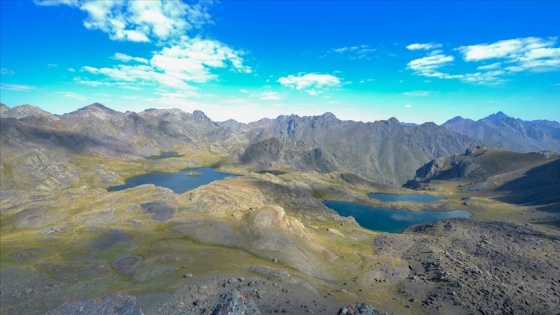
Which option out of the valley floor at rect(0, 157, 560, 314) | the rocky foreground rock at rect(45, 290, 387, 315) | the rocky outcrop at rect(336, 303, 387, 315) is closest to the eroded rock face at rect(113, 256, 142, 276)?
the valley floor at rect(0, 157, 560, 314)

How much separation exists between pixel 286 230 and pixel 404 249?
49.9 metres

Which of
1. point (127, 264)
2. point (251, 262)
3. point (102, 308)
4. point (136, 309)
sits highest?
point (102, 308)

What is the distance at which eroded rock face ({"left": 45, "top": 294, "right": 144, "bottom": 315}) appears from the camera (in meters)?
43.2

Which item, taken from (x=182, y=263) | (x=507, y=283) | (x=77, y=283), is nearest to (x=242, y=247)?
(x=182, y=263)

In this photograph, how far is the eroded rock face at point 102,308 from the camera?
142ft

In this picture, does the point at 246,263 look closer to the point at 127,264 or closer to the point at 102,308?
the point at 127,264

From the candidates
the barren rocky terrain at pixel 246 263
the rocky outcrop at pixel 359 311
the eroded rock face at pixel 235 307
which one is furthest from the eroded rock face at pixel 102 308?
the rocky outcrop at pixel 359 311

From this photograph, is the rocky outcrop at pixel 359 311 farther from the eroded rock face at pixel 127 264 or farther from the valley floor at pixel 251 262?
the eroded rock face at pixel 127 264

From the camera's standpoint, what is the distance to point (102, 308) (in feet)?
143

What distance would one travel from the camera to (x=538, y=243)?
130875mm

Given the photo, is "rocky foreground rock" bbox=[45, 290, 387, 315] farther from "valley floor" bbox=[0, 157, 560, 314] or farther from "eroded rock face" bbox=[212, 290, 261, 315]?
"valley floor" bbox=[0, 157, 560, 314]

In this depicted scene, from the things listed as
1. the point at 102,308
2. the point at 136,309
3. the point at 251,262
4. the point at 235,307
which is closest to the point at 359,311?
the point at 235,307

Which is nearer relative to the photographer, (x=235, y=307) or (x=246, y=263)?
(x=235, y=307)

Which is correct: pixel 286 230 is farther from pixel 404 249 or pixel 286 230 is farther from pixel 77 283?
pixel 77 283
